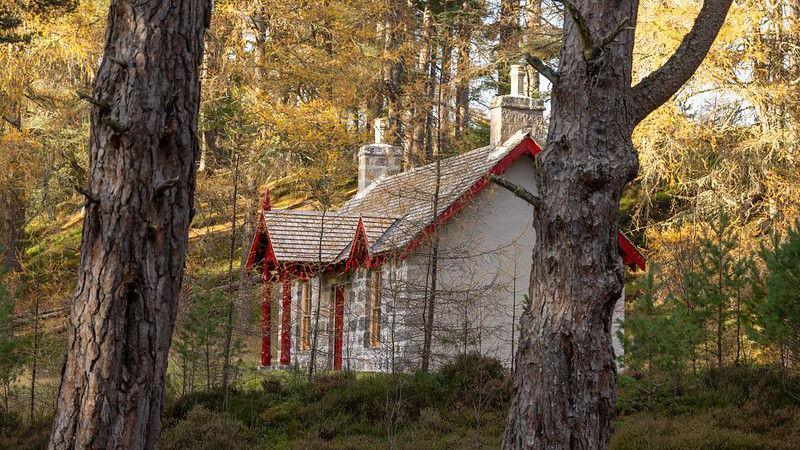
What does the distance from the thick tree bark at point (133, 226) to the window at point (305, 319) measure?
15963 mm

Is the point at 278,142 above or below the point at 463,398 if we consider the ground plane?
→ above

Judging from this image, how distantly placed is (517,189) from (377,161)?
19.5 m

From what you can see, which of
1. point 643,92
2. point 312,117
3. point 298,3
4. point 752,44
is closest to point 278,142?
point 312,117

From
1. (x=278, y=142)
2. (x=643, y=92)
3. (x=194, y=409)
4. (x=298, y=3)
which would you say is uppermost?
(x=298, y=3)

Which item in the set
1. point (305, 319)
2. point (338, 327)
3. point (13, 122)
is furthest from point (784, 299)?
point (13, 122)

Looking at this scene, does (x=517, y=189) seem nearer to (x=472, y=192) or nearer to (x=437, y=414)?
(x=437, y=414)

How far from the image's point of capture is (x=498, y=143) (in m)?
20.2

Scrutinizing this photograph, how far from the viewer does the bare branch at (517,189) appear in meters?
7.70

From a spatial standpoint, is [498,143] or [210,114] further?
[210,114]

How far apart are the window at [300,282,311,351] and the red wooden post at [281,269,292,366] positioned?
37cm

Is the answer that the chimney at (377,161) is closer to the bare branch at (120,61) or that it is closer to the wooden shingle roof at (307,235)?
the wooden shingle roof at (307,235)

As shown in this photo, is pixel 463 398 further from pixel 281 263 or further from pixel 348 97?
pixel 348 97

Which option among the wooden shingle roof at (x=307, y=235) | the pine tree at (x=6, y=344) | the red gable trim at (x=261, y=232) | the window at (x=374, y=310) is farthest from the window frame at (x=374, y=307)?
the pine tree at (x=6, y=344)

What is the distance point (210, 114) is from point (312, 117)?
2854 mm
